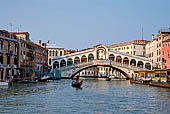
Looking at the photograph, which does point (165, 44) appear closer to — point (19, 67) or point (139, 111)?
point (19, 67)

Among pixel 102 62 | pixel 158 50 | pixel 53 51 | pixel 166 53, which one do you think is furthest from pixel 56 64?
pixel 166 53

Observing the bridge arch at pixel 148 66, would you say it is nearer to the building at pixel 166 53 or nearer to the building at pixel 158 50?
the building at pixel 158 50

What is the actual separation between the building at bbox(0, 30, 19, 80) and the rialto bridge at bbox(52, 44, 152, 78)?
13314mm

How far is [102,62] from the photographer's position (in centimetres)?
5031

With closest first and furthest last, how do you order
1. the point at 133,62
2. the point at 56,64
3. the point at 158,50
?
1. the point at 158,50
2. the point at 133,62
3. the point at 56,64

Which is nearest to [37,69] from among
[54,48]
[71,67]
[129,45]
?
[71,67]

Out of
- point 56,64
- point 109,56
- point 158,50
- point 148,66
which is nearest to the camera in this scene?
point 158,50

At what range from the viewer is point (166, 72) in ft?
103

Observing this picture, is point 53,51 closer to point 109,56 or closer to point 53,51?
point 53,51

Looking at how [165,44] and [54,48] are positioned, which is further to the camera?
[54,48]

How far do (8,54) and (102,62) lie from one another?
1947 centimetres

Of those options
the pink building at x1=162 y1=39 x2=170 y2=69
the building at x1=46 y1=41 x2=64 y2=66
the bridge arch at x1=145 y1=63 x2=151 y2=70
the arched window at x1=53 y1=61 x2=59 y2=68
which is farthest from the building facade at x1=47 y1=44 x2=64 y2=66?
the pink building at x1=162 y1=39 x2=170 y2=69

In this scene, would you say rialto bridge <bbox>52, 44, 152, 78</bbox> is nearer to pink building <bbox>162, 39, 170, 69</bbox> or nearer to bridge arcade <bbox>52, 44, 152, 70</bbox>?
bridge arcade <bbox>52, 44, 152, 70</bbox>

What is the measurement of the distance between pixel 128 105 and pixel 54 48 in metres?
46.1
